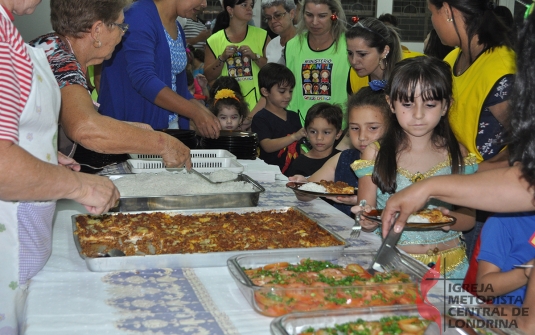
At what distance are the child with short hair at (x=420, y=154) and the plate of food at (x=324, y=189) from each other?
6 cm

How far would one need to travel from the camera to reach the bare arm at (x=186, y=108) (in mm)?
2955

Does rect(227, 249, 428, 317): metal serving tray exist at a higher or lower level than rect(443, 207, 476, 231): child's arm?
higher

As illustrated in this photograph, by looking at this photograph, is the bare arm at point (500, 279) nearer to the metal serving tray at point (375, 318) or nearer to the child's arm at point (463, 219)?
the child's arm at point (463, 219)

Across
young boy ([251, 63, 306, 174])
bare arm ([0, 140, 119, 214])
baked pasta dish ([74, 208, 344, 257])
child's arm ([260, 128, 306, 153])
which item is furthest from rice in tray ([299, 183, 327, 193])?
young boy ([251, 63, 306, 174])

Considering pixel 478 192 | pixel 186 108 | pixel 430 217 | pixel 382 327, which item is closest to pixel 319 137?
pixel 186 108

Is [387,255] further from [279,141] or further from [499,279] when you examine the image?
[279,141]

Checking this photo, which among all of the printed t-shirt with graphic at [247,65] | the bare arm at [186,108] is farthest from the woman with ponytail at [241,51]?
the bare arm at [186,108]

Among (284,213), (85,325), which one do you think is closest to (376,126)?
(284,213)

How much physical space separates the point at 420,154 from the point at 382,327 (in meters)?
1.08

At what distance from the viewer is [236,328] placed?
1227 mm

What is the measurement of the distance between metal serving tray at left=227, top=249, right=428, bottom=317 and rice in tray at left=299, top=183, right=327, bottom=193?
595 mm

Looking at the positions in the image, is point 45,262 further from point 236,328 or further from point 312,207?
point 312,207

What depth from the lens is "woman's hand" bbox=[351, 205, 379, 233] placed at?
1805 millimetres

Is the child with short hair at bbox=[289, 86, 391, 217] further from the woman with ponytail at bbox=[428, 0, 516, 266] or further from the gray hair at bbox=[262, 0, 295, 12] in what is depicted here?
the gray hair at bbox=[262, 0, 295, 12]
